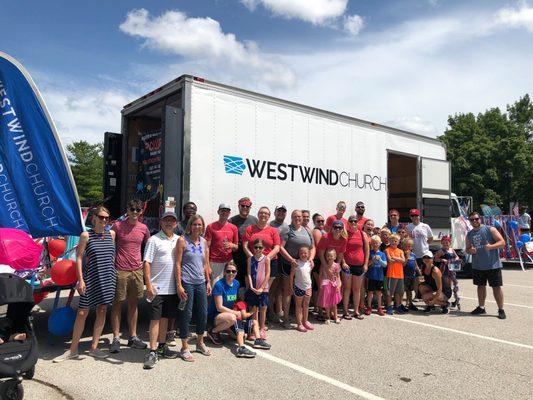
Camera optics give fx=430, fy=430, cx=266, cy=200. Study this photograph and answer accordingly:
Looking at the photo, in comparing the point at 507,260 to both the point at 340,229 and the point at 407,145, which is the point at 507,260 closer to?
the point at 407,145

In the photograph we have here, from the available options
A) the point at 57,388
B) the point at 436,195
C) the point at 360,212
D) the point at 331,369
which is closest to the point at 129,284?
the point at 57,388

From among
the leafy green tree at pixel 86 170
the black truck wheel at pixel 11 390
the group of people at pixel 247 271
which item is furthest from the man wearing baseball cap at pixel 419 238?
the leafy green tree at pixel 86 170

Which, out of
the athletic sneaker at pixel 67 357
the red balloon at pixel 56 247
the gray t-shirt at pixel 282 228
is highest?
the gray t-shirt at pixel 282 228

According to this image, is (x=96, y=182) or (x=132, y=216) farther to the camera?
(x=96, y=182)

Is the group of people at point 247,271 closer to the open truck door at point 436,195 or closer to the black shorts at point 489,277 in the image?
the black shorts at point 489,277

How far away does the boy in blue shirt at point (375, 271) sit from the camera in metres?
6.87

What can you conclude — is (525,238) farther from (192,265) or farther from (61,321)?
(61,321)

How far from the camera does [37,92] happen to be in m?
4.90

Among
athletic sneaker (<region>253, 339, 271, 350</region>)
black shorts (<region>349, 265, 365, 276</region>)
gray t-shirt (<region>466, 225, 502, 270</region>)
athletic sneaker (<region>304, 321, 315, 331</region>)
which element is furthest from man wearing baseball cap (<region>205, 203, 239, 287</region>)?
gray t-shirt (<region>466, 225, 502, 270</region>)

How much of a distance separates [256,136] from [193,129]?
1093mm

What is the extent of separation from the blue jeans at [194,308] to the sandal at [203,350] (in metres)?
0.17

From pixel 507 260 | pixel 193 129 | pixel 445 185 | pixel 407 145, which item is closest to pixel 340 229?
pixel 193 129

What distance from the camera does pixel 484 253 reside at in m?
7.02

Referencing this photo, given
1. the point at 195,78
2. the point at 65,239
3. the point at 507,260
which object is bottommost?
the point at 507,260
